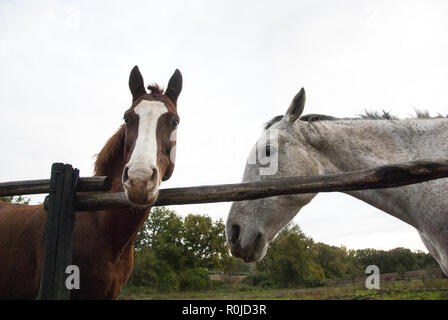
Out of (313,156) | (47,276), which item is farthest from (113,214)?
(313,156)

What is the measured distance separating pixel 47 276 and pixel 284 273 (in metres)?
36.7

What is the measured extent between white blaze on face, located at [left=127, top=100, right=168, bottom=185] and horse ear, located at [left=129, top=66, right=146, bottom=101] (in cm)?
55

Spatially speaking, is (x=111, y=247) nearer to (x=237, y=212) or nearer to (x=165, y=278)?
(x=237, y=212)

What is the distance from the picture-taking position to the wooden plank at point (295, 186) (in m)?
1.84

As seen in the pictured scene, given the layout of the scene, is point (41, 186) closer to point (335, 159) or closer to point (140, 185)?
point (140, 185)

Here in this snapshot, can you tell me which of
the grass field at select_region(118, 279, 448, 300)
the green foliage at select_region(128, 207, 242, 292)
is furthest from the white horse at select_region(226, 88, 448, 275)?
the green foliage at select_region(128, 207, 242, 292)

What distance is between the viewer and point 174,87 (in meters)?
3.40

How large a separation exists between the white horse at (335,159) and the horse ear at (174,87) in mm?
1127

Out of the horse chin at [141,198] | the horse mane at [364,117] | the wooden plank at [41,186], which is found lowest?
the horse chin at [141,198]

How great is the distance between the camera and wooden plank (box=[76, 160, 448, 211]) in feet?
6.03

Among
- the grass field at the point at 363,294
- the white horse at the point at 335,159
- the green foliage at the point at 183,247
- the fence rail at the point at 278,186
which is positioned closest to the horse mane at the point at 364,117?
the white horse at the point at 335,159

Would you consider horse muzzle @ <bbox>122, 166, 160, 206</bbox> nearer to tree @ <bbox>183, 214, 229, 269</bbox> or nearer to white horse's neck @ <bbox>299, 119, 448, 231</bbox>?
white horse's neck @ <bbox>299, 119, 448, 231</bbox>

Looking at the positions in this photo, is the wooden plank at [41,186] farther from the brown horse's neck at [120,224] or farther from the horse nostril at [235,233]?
the horse nostril at [235,233]

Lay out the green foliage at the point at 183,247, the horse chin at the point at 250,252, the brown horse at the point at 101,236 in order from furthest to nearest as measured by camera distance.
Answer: the green foliage at the point at 183,247, the horse chin at the point at 250,252, the brown horse at the point at 101,236
